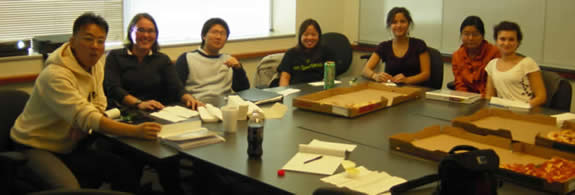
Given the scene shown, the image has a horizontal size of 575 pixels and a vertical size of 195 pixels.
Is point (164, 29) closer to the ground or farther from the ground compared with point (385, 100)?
farther from the ground

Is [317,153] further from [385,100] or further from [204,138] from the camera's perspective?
[385,100]

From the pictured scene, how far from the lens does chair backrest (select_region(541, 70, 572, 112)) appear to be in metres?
3.27

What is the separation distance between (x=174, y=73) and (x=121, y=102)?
0.41 m

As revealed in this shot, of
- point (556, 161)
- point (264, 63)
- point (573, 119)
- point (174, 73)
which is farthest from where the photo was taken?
point (264, 63)

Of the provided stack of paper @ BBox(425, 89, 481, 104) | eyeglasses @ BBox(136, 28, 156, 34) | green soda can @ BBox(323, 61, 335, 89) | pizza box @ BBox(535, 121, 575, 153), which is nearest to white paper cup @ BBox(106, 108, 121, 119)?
eyeglasses @ BBox(136, 28, 156, 34)

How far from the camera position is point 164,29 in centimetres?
497

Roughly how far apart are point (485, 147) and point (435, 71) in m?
1.96

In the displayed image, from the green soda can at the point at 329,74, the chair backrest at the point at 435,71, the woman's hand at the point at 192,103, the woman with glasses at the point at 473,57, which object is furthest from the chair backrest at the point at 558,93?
the woman's hand at the point at 192,103

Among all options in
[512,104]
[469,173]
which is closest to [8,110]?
[469,173]

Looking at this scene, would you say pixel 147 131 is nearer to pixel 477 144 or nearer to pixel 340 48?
pixel 477 144

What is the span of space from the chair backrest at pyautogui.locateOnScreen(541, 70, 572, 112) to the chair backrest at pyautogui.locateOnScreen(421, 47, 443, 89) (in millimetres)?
907

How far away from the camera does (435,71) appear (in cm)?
417

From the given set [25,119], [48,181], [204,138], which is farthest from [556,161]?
[25,119]

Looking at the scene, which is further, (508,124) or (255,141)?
(508,124)
